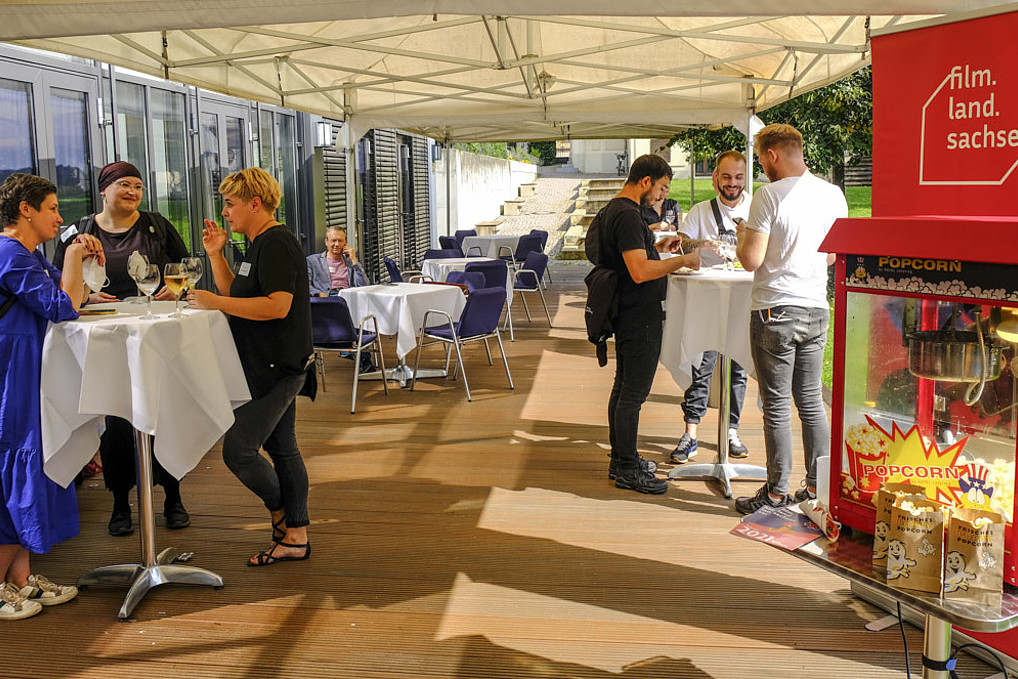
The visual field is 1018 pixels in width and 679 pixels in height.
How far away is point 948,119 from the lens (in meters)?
2.13

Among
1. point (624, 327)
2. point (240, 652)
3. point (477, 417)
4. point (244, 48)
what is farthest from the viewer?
point (244, 48)

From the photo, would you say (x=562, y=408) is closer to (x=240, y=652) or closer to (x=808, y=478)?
(x=808, y=478)

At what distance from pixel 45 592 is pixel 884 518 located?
120 inches

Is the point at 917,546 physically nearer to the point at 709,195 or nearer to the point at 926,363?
the point at 926,363

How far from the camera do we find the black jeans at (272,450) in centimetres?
358

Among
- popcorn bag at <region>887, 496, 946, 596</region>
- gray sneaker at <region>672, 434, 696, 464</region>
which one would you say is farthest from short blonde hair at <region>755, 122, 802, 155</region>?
popcorn bag at <region>887, 496, 946, 596</region>

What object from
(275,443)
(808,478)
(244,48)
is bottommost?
(808,478)

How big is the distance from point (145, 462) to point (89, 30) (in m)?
1.75

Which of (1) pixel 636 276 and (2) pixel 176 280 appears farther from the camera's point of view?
(1) pixel 636 276

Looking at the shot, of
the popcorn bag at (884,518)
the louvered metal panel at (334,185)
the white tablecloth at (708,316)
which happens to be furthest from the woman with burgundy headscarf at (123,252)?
the louvered metal panel at (334,185)

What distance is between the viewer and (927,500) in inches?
67.6

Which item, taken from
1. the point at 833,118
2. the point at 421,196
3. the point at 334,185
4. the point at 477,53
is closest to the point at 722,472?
the point at 477,53

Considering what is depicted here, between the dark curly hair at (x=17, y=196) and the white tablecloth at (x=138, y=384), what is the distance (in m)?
0.41

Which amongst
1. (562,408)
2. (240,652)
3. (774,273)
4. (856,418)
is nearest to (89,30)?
(240,652)
